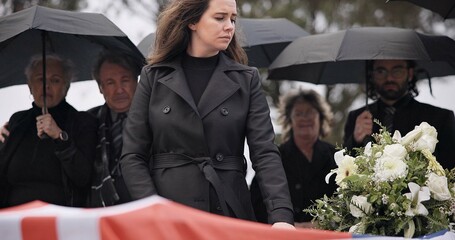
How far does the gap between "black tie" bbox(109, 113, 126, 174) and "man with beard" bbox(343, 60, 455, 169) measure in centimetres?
171

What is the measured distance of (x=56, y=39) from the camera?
9102mm

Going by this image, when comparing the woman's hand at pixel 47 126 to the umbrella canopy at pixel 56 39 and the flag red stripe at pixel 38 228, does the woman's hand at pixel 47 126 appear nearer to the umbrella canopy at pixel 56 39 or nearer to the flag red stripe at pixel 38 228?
the umbrella canopy at pixel 56 39

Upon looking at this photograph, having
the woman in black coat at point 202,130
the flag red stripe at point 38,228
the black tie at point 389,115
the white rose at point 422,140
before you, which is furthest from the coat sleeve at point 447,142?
the flag red stripe at point 38,228

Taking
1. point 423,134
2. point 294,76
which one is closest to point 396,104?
point 294,76

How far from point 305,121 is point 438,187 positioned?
3.92m

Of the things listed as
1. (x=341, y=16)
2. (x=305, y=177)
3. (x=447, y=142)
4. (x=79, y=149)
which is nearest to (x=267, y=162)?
(x=79, y=149)

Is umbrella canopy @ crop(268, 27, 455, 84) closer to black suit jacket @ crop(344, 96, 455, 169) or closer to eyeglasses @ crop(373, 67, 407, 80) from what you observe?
eyeglasses @ crop(373, 67, 407, 80)

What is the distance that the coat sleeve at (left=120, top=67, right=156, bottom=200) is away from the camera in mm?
6043

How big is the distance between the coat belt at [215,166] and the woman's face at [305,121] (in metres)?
3.66

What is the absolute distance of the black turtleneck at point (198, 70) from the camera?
6.34 meters

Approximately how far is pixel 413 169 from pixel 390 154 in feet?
0.46

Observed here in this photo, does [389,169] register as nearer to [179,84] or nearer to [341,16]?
[179,84]

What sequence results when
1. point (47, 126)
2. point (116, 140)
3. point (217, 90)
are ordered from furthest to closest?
point (116, 140), point (47, 126), point (217, 90)

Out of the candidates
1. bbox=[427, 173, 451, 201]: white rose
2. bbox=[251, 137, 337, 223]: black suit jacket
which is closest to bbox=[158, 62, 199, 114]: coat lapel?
bbox=[427, 173, 451, 201]: white rose
